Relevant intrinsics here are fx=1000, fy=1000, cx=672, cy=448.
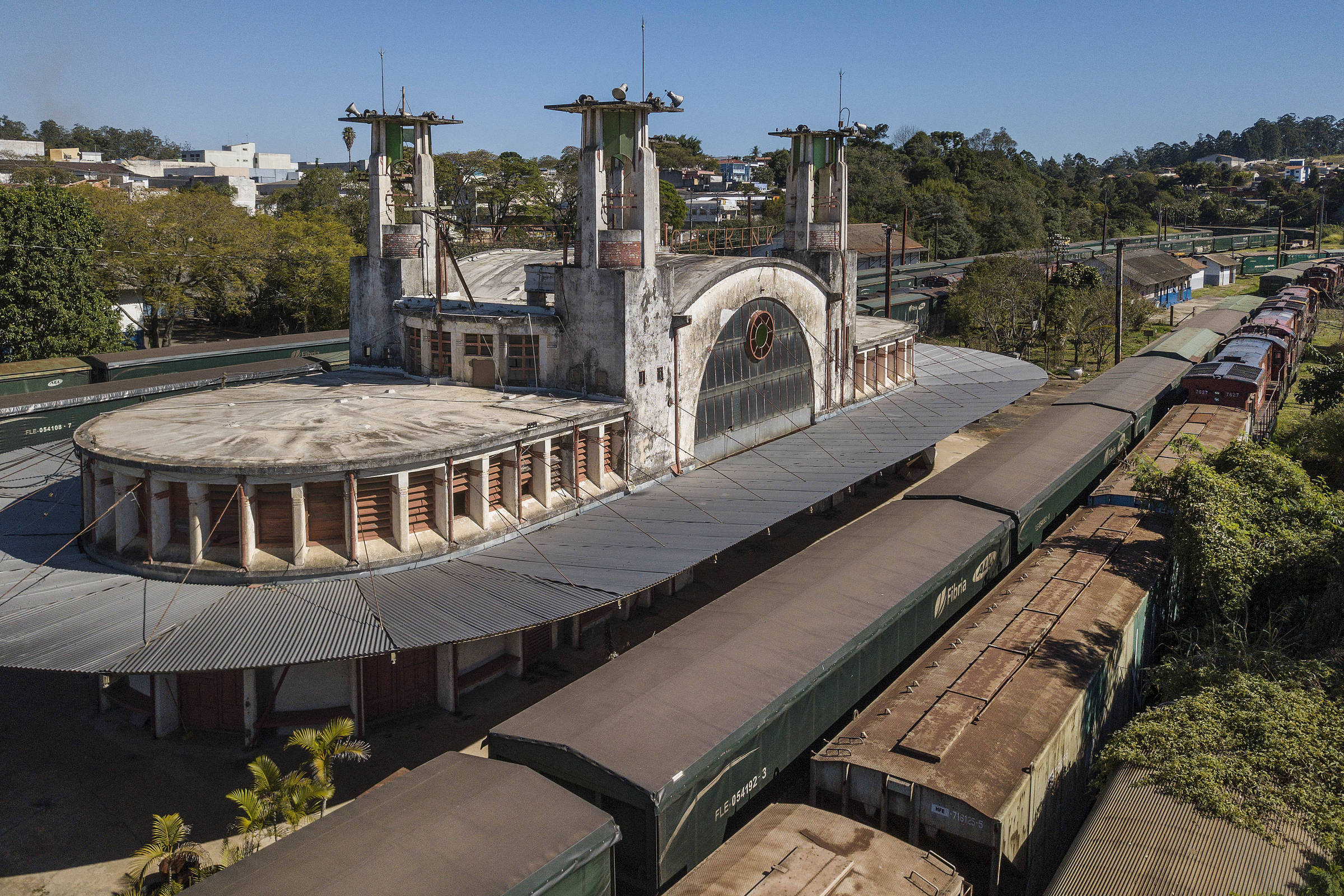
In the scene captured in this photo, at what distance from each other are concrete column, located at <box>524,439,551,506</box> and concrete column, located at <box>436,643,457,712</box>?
442 centimetres

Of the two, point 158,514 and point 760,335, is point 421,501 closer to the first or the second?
point 158,514

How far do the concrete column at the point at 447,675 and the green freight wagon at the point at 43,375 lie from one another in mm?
24998

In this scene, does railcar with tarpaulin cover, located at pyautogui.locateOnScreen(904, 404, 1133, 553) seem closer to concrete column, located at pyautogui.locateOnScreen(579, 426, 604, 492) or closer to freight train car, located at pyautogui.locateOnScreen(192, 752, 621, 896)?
concrete column, located at pyautogui.locateOnScreen(579, 426, 604, 492)

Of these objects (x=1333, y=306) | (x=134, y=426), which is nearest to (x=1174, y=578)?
(x=134, y=426)

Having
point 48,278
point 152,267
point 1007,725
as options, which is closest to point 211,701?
point 1007,725

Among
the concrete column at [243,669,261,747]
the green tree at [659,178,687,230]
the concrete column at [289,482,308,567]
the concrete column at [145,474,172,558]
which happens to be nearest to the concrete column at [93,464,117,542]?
the concrete column at [145,474,172,558]

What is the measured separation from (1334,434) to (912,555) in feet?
59.1

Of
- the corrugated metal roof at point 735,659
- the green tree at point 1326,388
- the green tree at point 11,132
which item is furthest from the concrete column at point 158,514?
the green tree at point 11,132

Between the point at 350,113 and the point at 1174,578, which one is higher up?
the point at 350,113

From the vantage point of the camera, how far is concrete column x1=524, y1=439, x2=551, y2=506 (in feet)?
77.4

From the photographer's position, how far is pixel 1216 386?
3834 centimetres

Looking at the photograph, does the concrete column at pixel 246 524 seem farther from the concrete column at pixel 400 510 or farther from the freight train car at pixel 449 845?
the freight train car at pixel 449 845

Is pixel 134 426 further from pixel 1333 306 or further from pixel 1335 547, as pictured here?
pixel 1333 306

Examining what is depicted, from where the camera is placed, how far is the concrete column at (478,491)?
22.3 m
